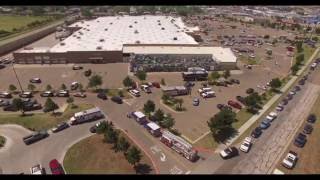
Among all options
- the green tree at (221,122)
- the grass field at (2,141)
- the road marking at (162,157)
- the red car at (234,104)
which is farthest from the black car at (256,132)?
the grass field at (2,141)

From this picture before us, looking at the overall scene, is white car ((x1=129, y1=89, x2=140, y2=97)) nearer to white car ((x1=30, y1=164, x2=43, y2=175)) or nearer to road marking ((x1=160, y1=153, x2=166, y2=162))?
road marking ((x1=160, y1=153, x2=166, y2=162))

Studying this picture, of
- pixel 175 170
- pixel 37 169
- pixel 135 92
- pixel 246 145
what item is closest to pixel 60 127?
pixel 37 169

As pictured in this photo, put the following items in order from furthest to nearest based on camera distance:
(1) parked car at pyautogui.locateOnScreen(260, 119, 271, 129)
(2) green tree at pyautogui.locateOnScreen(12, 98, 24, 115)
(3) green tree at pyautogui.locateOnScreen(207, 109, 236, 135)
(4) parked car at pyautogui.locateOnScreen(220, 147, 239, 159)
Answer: (2) green tree at pyautogui.locateOnScreen(12, 98, 24, 115)
(1) parked car at pyautogui.locateOnScreen(260, 119, 271, 129)
(3) green tree at pyautogui.locateOnScreen(207, 109, 236, 135)
(4) parked car at pyautogui.locateOnScreen(220, 147, 239, 159)

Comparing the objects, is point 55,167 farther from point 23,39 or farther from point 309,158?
point 23,39

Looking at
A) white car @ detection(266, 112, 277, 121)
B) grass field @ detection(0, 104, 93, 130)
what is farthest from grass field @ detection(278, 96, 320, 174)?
grass field @ detection(0, 104, 93, 130)

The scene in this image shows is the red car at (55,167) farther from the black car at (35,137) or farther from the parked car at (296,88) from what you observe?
the parked car at (296,88)
